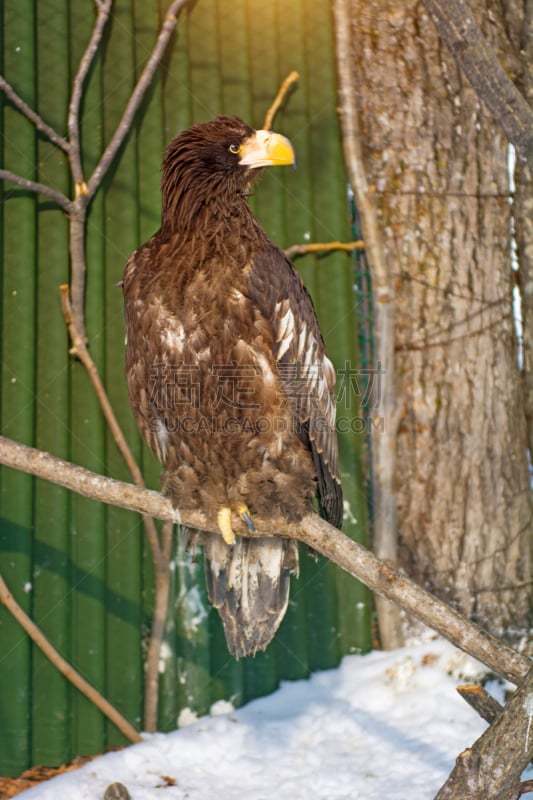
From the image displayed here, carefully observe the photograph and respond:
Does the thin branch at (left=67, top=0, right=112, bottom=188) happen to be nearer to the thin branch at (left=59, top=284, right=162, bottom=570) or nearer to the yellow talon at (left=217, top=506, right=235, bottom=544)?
the thin branch at (left=59, top=284, right=162, bottom=570)

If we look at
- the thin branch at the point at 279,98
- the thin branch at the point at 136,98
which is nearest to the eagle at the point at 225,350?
the thin branch at the point at 136,98

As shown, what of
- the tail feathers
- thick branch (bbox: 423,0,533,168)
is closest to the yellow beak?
thick branch (bbox: 423,0,533,168)

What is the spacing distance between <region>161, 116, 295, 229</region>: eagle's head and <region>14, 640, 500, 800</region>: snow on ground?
2.28m

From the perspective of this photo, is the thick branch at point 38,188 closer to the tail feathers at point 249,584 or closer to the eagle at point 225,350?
the eagle at point 225,350

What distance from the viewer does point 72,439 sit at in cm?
376

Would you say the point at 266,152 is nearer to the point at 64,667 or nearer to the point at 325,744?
the point at 64,667

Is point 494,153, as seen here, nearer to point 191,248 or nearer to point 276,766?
point 191,248

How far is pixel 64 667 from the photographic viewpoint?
3543 mm

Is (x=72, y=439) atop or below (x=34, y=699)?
atop

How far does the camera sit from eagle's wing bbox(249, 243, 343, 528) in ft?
9.02

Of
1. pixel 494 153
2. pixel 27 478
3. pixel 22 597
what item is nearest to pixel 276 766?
pixel 22 597

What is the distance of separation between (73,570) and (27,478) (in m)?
0.49

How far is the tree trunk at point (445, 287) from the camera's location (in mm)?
4098

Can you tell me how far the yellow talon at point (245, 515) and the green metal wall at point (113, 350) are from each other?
1082 mm
